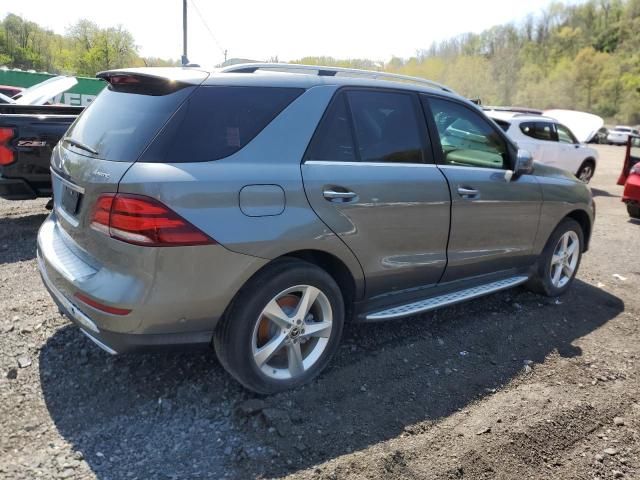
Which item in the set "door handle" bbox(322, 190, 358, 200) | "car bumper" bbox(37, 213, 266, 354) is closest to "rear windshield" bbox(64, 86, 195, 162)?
"car bumper" bbox(37, 213, 266, 354)

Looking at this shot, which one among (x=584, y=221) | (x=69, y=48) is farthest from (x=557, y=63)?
(x=584, y=221)

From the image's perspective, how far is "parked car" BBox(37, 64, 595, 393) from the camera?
261 cm

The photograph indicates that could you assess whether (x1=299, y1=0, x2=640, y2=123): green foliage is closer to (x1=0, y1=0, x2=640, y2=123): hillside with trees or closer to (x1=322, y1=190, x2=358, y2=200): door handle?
(x1=0, y1=0, x2=640, y2=123): hillside with trees

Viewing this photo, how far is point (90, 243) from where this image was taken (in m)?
2.77

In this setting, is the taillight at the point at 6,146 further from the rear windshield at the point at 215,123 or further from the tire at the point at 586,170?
the tire at the point at 586,170

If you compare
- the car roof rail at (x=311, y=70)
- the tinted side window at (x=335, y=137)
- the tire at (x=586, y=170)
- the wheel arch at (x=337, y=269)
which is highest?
the car roof rail at (x=311, y=70)

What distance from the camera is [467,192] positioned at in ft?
12.7

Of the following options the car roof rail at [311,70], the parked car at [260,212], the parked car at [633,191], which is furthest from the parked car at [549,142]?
the car roof rail at [311,70]

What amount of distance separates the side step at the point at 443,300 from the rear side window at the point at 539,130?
7.70 meters

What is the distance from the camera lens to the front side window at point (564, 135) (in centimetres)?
1243

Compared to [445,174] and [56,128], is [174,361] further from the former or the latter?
[56,128]

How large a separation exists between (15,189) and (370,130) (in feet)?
13.9

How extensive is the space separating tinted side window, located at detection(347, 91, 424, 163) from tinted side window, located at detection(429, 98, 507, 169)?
251 mm

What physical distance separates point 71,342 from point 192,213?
1.64m
